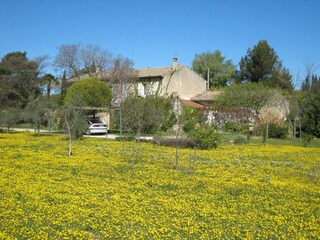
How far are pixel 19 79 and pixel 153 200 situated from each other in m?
46.5

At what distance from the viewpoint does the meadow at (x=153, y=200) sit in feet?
21.1

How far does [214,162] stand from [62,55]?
125 feet

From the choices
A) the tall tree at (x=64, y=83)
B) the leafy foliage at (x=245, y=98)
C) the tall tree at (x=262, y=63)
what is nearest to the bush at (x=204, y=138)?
the leafy foliage at (x=245, y=98)

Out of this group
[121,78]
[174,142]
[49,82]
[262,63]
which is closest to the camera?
[174,142]

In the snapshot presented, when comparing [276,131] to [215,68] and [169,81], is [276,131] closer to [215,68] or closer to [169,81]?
[169,81]

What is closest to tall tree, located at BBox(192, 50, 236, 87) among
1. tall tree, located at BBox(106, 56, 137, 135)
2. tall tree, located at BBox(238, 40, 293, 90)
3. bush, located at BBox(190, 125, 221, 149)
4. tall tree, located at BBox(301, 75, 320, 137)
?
tall tree, located at BBox(238, 40, 293, 90)

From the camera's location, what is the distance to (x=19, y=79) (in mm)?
50344

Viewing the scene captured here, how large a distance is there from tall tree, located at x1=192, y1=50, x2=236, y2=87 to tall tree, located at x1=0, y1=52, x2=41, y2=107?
3327cm

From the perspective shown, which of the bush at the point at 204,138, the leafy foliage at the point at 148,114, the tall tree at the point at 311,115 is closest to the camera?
the bush at the point at 204,138

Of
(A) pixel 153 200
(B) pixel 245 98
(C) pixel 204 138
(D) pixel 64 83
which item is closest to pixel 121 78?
(D) pixel 64 83

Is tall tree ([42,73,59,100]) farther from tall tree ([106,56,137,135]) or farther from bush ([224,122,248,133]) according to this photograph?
bush ([224,122,248,133])

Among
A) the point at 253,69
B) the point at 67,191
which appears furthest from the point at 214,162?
the point at 253,69

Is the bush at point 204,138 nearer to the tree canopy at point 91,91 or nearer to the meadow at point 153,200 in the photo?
the meadow at point 153,200

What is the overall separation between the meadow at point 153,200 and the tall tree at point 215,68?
5737cm
